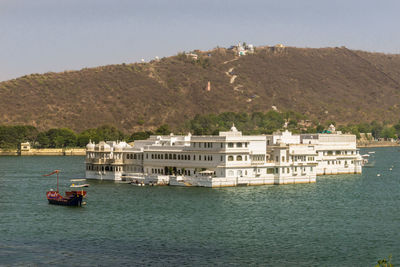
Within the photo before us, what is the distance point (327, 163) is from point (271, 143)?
1368cm

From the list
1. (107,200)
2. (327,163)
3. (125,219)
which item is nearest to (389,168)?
(327,163)

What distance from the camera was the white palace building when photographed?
90.0m

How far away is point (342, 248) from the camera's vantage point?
5372 cm

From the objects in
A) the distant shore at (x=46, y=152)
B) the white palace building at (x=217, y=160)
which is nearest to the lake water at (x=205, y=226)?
the white palace building at (x=217, y=160)

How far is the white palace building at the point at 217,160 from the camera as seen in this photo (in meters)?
90.0

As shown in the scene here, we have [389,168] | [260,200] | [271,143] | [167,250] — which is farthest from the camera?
[389,168]

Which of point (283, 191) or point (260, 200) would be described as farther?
point (283, 191)

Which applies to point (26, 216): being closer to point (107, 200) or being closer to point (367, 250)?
point (107, 200)

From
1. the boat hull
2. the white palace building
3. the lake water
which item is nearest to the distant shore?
the white palace building

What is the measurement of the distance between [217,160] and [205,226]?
91.6ft

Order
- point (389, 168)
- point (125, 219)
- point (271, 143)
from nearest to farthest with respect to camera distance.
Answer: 1. point (125, 219)
2. point (271, 143)
3. point (389, 168)

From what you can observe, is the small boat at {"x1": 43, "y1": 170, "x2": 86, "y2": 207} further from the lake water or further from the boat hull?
the lake water

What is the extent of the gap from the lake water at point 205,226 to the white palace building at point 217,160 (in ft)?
9.16

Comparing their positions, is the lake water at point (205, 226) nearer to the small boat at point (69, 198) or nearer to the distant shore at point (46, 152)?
the small boat at point (69, 198)
